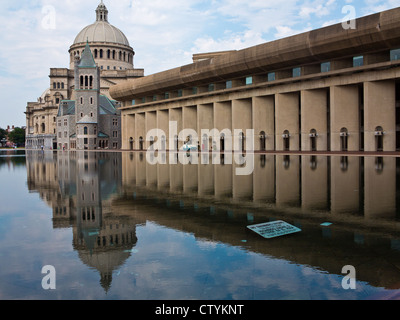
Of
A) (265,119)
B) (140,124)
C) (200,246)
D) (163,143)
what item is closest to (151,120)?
(140,124)

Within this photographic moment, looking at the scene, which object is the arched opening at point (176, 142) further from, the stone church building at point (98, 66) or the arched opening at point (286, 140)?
the stone church building at point (98, 66)

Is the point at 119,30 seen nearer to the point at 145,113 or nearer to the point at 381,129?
the point at 145,113

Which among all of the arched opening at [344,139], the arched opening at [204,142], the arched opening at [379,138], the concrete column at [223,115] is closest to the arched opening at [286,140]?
the arched opening at [344,139]

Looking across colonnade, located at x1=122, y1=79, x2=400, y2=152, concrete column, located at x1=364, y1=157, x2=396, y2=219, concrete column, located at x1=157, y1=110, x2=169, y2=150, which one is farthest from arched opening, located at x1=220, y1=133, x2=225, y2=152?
concrete column, located at x1=364, y1=157, x2=396, y2=219

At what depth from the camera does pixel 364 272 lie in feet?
17.0

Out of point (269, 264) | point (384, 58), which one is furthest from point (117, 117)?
point (269, 264)

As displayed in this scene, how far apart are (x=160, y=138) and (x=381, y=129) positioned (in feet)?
140

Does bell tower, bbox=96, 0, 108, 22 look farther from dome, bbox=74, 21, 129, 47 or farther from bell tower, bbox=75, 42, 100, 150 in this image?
bell tower, bbox=75, 42, 100, 150

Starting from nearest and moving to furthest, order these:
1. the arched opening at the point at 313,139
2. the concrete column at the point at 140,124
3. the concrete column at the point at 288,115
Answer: the arched opening at the point at 313,139
the concrete column at the point at 288,115
the concrete column at the point at 140,124

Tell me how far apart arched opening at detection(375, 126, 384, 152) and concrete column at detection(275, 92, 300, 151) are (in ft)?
34.3

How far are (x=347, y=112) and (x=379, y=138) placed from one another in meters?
5.01

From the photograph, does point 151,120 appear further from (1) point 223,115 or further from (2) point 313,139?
(2) point 313,139

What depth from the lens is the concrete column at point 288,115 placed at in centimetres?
5288
